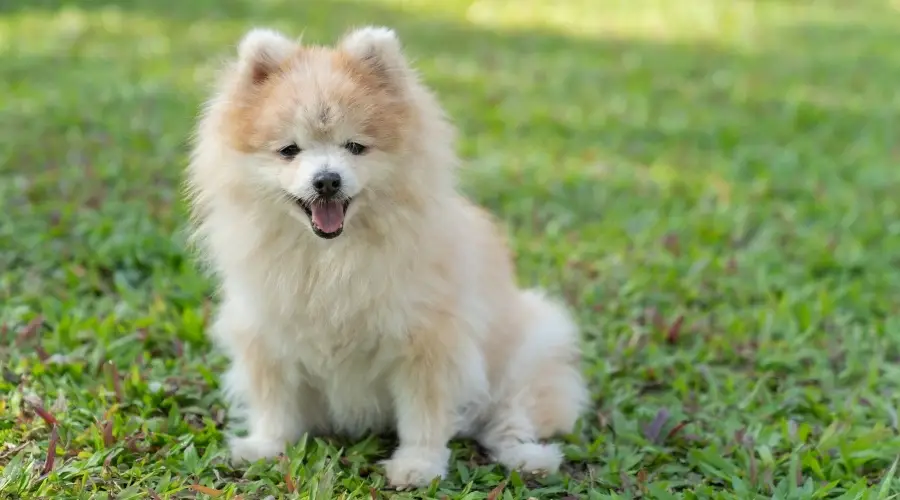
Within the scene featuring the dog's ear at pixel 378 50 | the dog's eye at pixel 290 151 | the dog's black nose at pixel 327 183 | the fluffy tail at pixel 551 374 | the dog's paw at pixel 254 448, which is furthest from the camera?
the fluffy tail at pixel 551 374

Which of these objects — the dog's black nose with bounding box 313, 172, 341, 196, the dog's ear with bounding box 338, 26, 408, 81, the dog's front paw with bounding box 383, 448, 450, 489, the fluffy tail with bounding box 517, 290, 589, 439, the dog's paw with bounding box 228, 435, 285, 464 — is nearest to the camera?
the dog's black nose with bounding box 313, 172, 341, 196

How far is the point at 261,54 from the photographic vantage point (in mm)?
2803

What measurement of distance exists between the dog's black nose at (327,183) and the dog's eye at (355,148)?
16cm

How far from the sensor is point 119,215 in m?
5.05

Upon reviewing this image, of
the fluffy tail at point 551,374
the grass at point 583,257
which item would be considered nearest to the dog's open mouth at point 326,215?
the grass at point 583,257

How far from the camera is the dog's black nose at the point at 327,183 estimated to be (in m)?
2.60

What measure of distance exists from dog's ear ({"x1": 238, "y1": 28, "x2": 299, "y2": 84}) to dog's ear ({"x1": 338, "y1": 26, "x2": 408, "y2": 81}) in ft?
0.69

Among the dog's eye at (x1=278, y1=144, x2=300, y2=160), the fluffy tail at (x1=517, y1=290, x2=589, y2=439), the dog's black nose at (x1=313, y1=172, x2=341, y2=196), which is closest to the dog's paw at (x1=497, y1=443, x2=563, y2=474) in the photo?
the fluffy tail at (x1=517, y1=290, x2=589, y2=439)

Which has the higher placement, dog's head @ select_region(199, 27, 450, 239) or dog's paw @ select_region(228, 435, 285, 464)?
dog's head @ select_region(199, 27, 450, 239)

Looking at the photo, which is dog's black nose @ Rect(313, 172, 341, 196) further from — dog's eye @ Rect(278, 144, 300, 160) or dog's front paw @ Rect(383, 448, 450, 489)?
dog's front paw @ Rect(383, 448, 450, 489)

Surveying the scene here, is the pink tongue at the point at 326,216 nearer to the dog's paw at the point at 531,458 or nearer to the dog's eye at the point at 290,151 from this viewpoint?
the dog's eye at the point at 290,151

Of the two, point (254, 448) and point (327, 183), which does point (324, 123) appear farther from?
point (254, 448)

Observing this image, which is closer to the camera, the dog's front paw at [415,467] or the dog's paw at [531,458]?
the dog's front paw at [415,467]

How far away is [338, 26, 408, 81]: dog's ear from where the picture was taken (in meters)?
2.85
